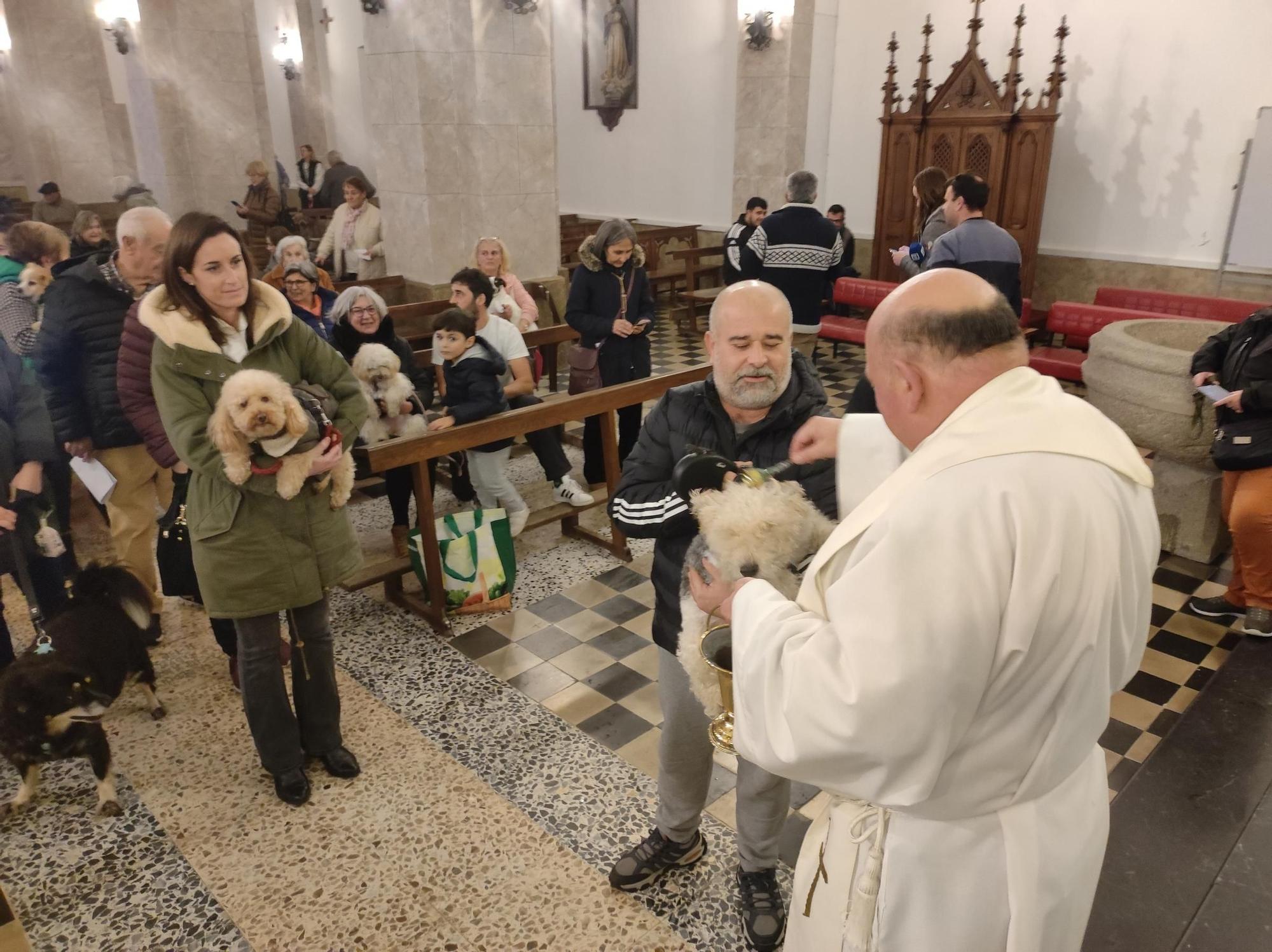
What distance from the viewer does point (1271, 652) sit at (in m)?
3.85

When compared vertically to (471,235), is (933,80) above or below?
above

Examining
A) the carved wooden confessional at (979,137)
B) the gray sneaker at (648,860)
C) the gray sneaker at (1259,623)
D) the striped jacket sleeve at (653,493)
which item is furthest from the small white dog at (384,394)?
the carved wooden confessional at (979,137)

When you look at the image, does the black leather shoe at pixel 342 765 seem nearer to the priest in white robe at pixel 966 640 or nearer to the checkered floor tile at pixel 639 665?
the checkered floor tile at pixel 639 665

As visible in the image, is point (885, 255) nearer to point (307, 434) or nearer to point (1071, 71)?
point (1071, 71)

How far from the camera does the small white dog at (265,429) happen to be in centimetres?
247

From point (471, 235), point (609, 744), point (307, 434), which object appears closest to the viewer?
point (307, 434)

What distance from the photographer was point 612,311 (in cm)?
538

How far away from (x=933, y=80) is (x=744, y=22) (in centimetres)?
229

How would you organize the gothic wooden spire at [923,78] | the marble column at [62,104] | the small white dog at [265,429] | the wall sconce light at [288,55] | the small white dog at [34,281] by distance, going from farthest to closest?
the wall sconce light at [288,55] → the marble column at [62,104] → the gothic wooden spire at [923,78] → the small white dog at [34,281] → the small white dog at [265,429]

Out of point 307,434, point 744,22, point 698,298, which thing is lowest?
point 698,298

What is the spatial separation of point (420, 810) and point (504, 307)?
319 centimetres

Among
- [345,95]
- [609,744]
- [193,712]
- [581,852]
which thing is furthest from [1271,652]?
[345,95]

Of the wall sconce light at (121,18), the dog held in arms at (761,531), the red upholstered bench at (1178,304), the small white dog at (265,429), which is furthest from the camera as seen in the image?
the wall sconce light at (121,18)

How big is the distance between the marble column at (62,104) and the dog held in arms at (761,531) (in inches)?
633
